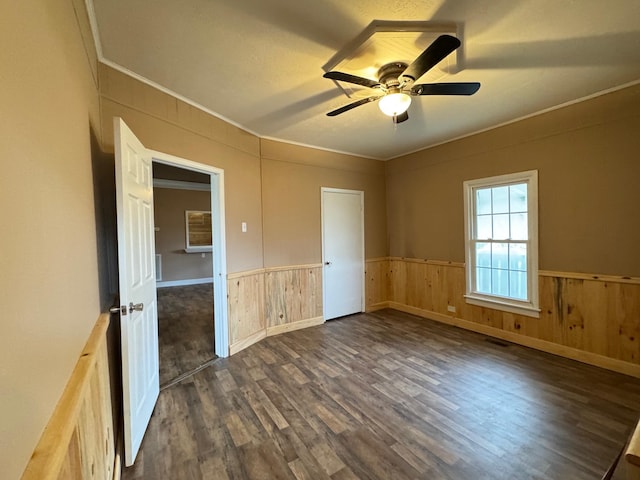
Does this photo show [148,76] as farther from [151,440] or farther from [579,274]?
[579,274]

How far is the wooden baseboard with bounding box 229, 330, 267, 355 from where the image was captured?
3235mm

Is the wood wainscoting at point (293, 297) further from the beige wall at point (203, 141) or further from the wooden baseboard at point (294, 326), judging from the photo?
the beige wall at point (203, 141)

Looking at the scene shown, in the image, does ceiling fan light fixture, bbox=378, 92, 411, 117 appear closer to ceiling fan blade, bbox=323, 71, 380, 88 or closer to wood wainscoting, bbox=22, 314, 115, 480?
ceiling fan blade, bbox=323, 71, 380, 88

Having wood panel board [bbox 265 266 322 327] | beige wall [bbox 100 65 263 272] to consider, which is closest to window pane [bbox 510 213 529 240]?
wood panel board [bbox 265 266 322 327]

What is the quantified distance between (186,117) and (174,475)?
2.76 metres

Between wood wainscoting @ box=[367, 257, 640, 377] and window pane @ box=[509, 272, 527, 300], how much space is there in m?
0.17

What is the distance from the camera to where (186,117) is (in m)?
2.71

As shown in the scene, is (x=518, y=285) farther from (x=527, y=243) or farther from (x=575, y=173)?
(x=575, y=173)

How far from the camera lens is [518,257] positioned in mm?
3449

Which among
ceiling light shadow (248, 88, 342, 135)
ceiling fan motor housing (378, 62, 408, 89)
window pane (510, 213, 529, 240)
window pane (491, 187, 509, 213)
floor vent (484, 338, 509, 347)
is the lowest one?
floor vent (484, 338, 509, 347)

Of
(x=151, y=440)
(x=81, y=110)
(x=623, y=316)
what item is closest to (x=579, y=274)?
(x=623, y=316)

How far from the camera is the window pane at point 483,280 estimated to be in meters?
3.74

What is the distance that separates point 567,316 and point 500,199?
148 cm

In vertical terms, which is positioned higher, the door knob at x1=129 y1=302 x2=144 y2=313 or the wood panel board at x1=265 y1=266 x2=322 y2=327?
the door knob at x1=129 y1=302 x2=144 y2=313
